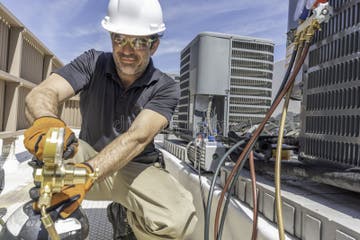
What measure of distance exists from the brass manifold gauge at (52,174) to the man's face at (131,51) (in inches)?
29.1

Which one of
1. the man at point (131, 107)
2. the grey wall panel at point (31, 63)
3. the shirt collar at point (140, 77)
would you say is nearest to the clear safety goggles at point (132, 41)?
the man at point (131, 107)

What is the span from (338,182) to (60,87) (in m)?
1.18

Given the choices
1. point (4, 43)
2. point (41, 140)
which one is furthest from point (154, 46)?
point (4, 43)

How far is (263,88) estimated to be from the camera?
2.43 m

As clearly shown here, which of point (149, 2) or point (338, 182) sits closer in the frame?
point (338, 182)

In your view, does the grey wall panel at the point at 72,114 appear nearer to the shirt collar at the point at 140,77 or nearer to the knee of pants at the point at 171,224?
the shirt collar at the point at 140,77

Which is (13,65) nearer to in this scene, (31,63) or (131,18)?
(31,63)

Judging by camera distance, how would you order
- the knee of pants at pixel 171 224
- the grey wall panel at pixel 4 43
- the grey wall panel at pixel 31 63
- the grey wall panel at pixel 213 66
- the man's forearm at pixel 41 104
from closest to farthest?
the man's forearm at pixel 41 104
the knee of pants at pixel 171 224
the grey wall panel at pixel 213 66
the grey wall panel at pixel 4 43
the grey wall panel at pixel 31 63

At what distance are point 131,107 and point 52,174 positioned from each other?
0.94m

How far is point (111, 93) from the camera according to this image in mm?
1679

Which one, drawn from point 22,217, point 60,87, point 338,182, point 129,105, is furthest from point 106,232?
point 338,182

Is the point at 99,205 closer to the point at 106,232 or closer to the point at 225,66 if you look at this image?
the point at 106,232

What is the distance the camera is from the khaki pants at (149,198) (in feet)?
4.94

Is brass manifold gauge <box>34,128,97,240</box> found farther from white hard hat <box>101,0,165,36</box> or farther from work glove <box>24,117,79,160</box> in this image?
white hard hat <box>101,0,165,36</box>
